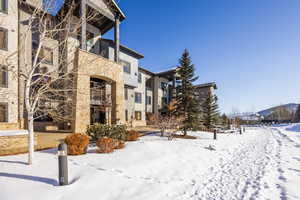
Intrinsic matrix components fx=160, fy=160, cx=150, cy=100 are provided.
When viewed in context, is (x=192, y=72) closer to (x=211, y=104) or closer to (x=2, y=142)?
(x=211, y=104)

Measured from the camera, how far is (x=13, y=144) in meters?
7.86

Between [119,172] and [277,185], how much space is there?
4.43m

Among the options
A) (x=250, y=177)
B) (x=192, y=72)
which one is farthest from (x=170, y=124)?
(x=250, y=177)

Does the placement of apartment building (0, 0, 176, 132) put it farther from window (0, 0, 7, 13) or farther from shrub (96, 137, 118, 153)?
shrub (96, 137, 118, 153)

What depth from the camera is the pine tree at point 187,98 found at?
50.2ft

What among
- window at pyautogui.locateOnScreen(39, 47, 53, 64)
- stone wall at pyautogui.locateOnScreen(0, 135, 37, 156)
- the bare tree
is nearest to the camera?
the bare tree

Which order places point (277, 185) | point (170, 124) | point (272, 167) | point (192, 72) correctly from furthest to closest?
point (192, 72) → point (170, 124) → point (272, 167) → point (277, 185)

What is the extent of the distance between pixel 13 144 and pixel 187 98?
13.3 m

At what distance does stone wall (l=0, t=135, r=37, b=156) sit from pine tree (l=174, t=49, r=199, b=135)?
11503 millimetres

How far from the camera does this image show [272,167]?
6.02 meters

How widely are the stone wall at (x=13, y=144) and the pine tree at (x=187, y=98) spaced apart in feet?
37.7

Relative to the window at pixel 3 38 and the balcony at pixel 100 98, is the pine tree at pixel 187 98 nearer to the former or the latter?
the balcony at pixel 100 98

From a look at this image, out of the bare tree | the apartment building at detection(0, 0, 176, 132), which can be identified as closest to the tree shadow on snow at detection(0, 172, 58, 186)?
the bare tree

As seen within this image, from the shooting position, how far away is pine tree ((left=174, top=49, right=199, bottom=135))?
50.2 feet
